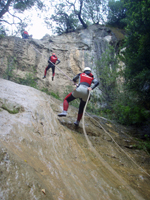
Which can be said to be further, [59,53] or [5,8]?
[59,53]

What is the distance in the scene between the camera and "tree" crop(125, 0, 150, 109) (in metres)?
6.18

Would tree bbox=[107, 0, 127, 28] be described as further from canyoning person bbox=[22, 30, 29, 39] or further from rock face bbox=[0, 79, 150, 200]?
rock face bbox=[0, 79, 150, 200]

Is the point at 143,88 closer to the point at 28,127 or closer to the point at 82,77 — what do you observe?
the point at 82,77

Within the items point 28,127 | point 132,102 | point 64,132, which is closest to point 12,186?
point 28,127

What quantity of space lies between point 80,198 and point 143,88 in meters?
6.18

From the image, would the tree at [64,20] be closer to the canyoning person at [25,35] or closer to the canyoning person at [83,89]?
the canyoning person at [25,35]

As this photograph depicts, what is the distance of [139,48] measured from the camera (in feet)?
21.0

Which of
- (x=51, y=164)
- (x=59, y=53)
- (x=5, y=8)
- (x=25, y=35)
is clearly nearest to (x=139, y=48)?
(x=51, y=164)

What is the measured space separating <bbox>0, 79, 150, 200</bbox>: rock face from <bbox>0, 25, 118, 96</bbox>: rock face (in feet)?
28.6

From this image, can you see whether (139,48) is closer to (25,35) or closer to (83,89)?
(83,89)

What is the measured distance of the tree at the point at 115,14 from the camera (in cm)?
1809

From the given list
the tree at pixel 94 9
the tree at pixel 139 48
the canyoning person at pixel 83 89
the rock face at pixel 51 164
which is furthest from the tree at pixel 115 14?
the rock face at pixel 51 164

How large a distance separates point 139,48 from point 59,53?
403 inches

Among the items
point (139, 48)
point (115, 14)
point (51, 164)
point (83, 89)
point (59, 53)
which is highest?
point (115, 14)
